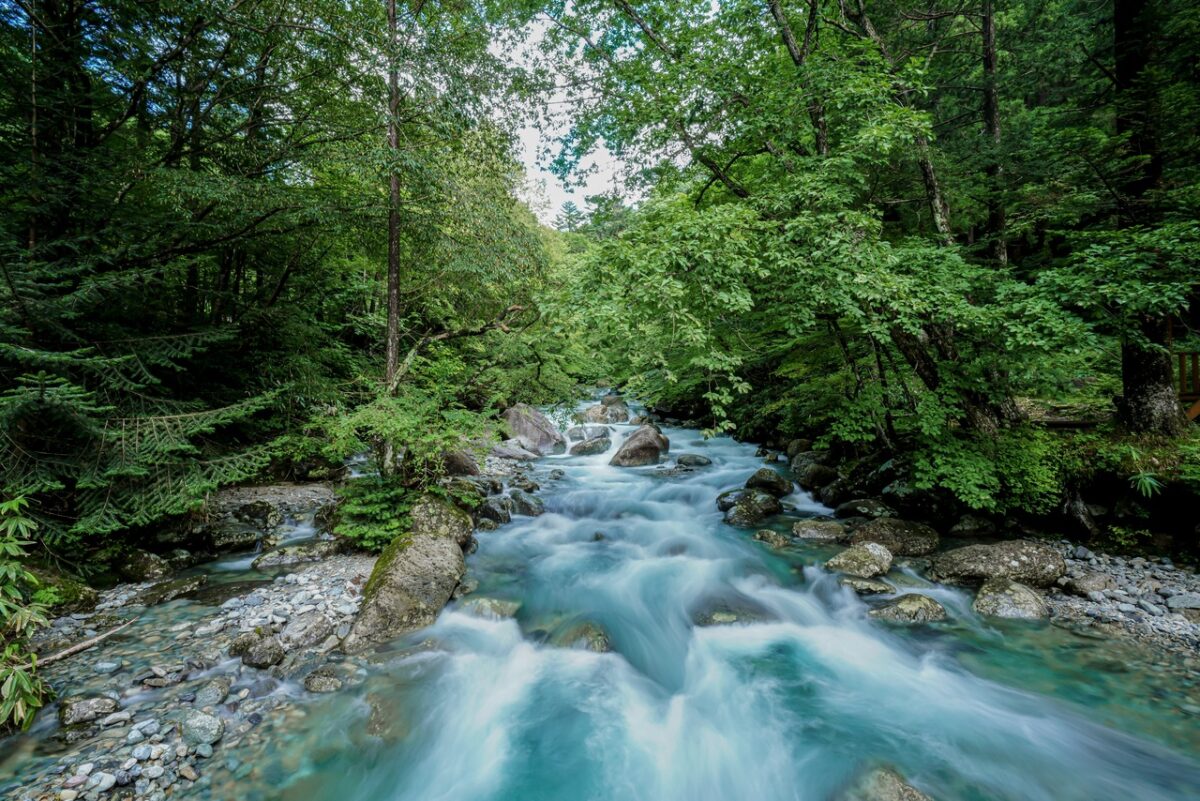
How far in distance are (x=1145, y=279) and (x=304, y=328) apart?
36.6 ft

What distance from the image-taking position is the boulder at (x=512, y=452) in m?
12.7

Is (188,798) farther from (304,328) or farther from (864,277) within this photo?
(864,277)

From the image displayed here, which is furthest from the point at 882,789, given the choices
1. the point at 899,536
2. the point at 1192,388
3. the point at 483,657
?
the point at 1192,388

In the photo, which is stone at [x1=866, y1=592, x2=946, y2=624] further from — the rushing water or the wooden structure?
the wooden structure

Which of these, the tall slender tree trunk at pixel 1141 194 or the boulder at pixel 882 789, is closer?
the boulder at pixel 882 789

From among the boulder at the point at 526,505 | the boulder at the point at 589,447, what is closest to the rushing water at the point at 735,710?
the boulder at the point at 526,505

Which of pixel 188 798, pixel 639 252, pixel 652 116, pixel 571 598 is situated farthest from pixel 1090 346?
pixel 188 798

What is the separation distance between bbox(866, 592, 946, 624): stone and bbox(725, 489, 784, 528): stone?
314 centimetres

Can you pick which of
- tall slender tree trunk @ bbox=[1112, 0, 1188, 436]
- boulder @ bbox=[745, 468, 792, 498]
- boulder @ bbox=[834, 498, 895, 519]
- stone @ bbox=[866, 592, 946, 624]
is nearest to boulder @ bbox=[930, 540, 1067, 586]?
stone @ bbox=[866, 592, 946, 624]

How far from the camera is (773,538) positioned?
7.66 metres

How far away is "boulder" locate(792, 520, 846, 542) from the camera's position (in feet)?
24.7

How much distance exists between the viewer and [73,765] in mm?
2979

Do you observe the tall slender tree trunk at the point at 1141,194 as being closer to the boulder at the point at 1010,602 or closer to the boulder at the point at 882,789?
the boulder at the point at 1010,602

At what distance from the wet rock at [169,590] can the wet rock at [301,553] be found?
0.63m
